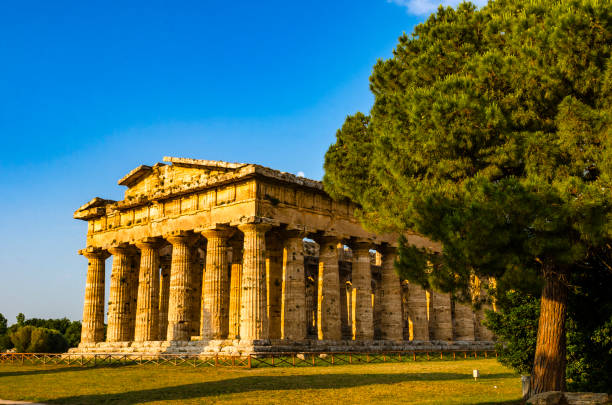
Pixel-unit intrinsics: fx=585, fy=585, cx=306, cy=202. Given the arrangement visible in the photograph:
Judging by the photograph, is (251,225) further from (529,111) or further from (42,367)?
(529,111)

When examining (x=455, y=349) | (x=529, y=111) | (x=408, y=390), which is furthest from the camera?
(x=455, y=349)

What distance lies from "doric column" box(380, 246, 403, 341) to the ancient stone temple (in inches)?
2.3

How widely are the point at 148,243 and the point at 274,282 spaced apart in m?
7.64

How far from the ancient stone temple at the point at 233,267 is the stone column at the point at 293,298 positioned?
5cm

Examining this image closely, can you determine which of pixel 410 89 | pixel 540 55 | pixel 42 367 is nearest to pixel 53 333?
pixel 42 367

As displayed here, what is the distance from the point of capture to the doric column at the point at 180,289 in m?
29.2

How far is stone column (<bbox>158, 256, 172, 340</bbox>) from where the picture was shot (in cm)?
3703

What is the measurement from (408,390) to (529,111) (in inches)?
313

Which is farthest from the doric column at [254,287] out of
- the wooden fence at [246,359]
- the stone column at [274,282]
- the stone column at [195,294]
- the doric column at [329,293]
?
the stone column at [195,294]

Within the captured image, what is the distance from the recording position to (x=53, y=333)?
4938cm

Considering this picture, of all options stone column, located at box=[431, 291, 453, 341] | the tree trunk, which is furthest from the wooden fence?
the tree trunk

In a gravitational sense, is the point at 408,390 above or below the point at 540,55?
below

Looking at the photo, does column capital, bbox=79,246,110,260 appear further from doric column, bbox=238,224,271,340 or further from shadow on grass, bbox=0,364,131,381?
doric column, bbox=238,224,271,340

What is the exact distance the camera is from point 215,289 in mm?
28484
